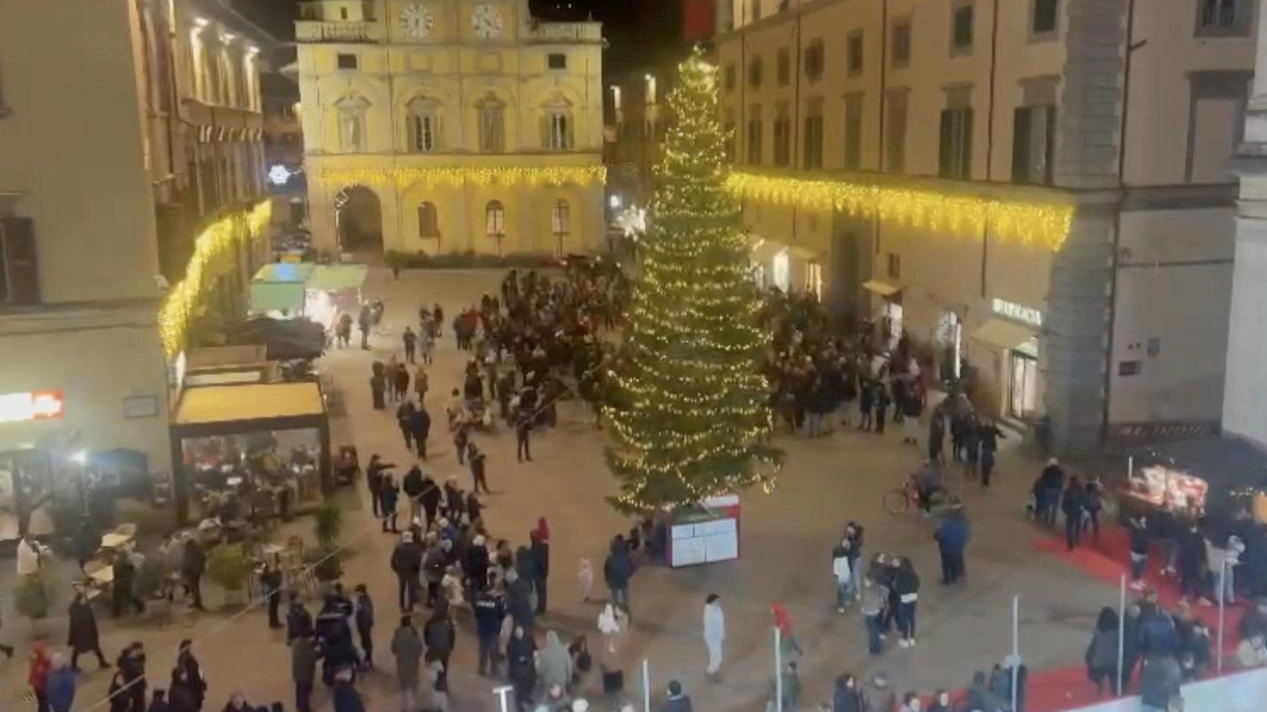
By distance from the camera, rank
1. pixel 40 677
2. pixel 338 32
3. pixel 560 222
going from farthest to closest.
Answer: pixel 560 222
pixel 338 32
pixel 40 677

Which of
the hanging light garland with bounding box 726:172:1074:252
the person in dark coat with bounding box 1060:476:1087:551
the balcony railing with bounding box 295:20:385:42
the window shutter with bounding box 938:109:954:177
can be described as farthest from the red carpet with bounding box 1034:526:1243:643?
the balcony railing with bounding box 295:20:385:42

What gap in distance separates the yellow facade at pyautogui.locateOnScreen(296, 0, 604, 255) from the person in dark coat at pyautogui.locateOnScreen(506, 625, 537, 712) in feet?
151

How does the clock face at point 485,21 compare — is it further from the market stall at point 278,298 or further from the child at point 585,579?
the child at point 585,579

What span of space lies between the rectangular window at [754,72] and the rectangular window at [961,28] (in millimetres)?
16052

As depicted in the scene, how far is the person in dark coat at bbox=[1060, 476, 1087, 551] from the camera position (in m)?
18.6

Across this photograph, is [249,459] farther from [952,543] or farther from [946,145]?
[946,145]

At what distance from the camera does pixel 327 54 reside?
183 feet

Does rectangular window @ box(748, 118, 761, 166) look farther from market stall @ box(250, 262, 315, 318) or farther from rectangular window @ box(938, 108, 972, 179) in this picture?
market stall @ box(250, 262, 315, 318)

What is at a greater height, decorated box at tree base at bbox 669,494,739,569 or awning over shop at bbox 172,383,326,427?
awning over shop at bbox 172,383,326,427

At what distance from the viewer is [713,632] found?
14.5 meters

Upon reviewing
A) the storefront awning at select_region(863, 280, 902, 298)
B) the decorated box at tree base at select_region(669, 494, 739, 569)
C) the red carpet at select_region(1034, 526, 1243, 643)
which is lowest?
the red carpet at select_region(1034, 526, 1243, 643)

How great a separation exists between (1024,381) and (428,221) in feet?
128

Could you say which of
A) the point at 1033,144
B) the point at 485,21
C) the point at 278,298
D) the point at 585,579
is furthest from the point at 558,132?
the point at 585,579

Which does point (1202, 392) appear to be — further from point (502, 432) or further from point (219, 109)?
point (219, 109)
